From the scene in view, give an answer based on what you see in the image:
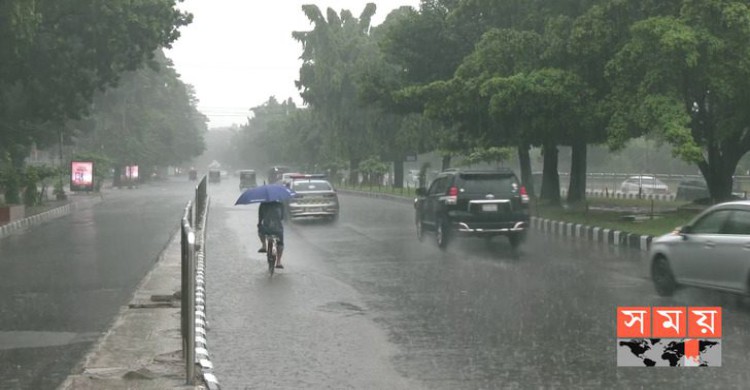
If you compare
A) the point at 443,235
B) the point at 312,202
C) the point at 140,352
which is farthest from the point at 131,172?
the point at 140,352

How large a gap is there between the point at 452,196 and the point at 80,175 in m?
41.0

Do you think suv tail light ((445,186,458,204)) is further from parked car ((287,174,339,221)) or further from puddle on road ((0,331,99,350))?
puddle on road ((0,331,99,350))

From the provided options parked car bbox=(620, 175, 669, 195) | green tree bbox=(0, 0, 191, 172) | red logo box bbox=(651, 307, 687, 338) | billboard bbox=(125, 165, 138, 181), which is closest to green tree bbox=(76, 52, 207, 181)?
billboard bbox=(125, 165, 138, 181)

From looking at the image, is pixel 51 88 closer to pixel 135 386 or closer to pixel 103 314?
pixel 103 314

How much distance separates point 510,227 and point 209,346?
11.0m

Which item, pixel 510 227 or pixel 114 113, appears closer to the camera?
pixel 510 227

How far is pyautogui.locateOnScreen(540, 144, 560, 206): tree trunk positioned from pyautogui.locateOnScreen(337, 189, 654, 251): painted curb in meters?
7.17

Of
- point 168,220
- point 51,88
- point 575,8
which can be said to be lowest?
point 168,220

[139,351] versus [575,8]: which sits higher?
[575,8]

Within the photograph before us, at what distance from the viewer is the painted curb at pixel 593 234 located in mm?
19766

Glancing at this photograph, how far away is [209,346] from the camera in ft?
27.9

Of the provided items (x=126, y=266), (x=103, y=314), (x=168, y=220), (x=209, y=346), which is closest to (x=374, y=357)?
(x=209, y=346)

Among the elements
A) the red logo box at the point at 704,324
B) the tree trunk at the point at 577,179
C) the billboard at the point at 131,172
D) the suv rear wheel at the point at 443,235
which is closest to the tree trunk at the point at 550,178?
the tree trunk at the point at 577,179

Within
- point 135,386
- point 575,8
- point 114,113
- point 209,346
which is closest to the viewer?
point 135,386
